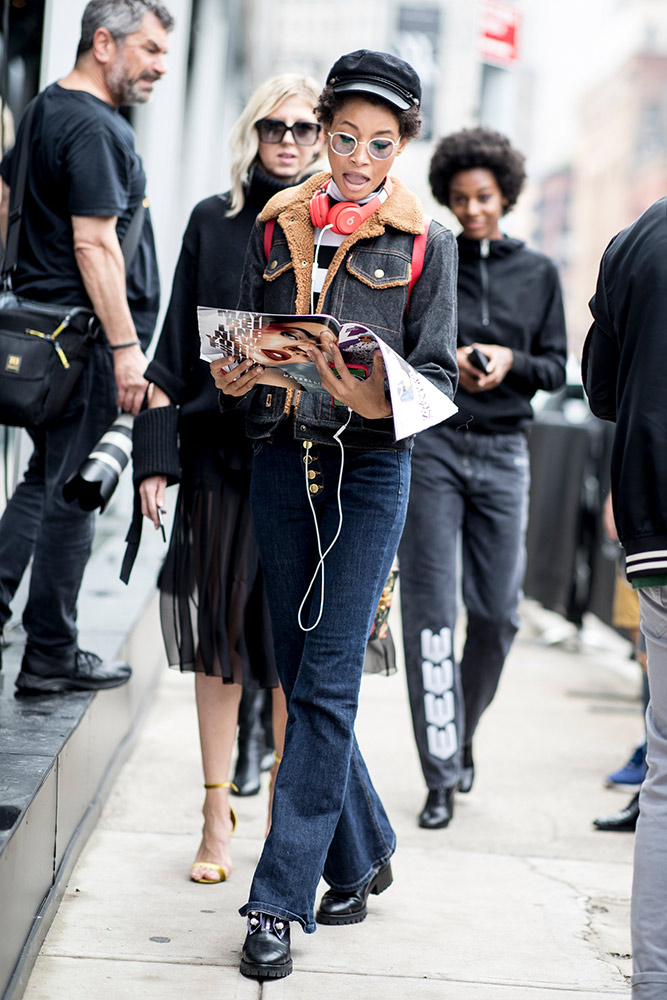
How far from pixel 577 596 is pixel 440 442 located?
410 cm

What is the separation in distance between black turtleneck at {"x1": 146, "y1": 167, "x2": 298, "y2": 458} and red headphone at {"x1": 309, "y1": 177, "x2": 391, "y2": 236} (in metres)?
0.60

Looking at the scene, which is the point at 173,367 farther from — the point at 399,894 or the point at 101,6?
the point at 399,894

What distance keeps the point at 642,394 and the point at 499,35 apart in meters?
7.73

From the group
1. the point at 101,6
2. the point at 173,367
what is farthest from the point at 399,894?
the point at 101,6

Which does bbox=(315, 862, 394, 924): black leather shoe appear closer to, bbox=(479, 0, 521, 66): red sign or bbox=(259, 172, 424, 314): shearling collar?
bbox=(259, 172, 424, 314): shearling collar

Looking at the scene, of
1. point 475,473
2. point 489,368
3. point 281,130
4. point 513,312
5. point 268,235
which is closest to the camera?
point 268,235

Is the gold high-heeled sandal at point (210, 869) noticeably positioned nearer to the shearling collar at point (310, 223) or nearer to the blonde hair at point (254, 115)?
the shearling collar at point (310, 223)

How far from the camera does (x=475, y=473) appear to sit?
4602 millimetres

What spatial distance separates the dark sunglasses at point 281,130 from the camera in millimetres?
3738

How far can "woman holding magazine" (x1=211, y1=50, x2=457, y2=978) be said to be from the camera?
2949 mm

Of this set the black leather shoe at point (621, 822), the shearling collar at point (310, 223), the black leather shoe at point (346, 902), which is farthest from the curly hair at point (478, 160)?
the black leather shoe at point (346, 902)

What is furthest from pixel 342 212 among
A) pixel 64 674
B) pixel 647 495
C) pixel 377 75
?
pixel 64 674

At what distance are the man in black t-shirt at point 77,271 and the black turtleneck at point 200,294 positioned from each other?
0.39 metres

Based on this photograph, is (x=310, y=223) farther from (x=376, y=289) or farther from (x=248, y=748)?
(x=248, y=748)
